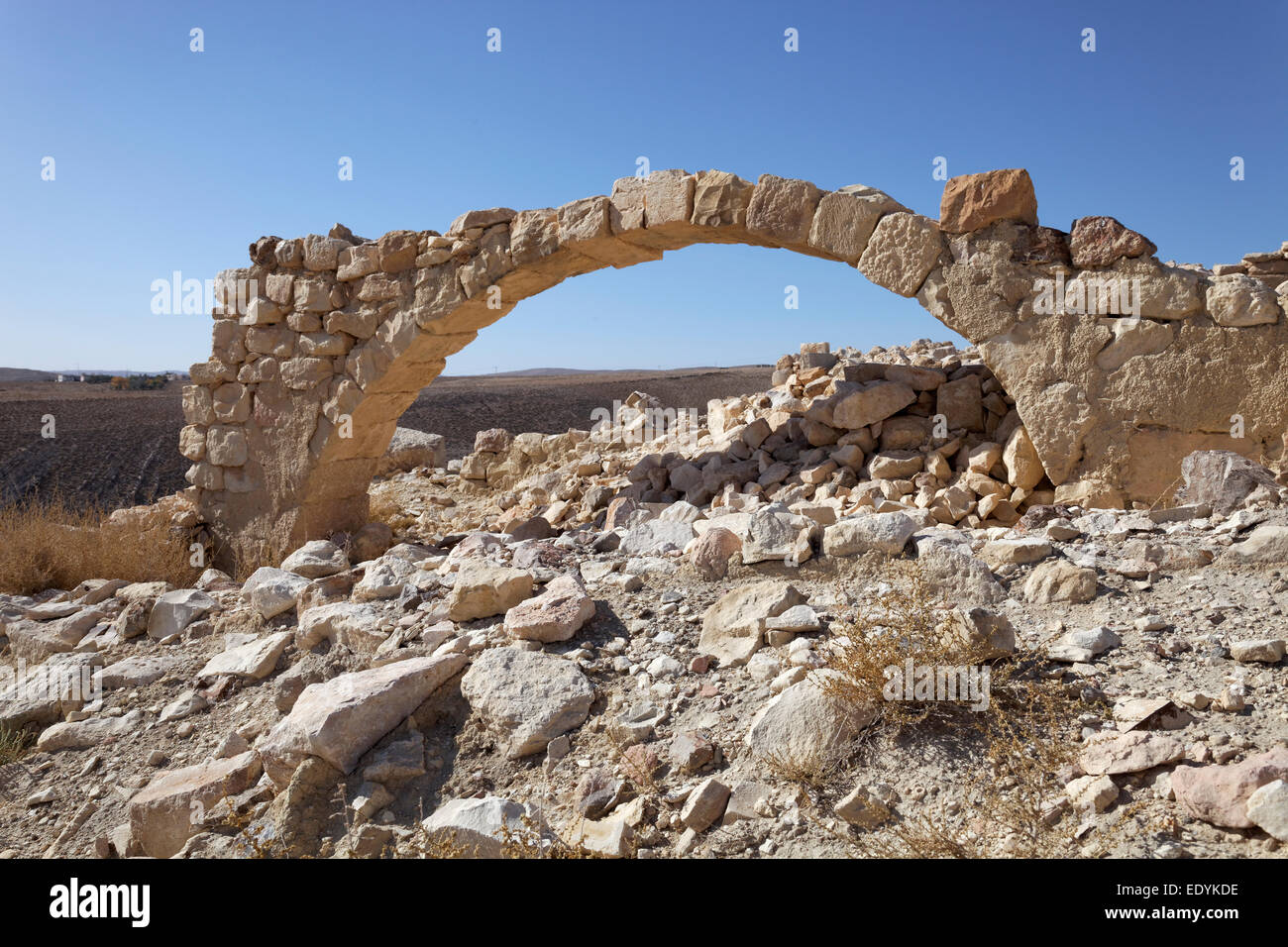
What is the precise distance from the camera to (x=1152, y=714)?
213 centimetres

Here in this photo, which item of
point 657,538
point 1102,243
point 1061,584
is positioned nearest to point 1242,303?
point 1102,243

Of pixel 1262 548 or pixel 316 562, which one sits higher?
pixel 1262 548

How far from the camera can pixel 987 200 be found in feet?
15.4

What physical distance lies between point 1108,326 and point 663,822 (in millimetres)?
3962

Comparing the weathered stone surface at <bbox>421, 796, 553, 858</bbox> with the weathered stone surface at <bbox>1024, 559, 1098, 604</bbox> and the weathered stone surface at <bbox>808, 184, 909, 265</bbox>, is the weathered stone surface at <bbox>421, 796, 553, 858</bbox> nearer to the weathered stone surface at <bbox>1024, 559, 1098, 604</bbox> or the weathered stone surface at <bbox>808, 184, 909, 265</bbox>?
the weathered stone surface at <bbox>1024, 559, 1098, 604</bbox>

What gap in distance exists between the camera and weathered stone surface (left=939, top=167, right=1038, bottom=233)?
466 cm

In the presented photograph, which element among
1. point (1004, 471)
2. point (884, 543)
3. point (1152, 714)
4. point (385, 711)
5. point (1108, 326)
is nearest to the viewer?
point (1152, 714)

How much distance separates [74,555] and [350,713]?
4.40 meters

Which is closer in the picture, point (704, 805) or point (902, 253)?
point (704, 805)

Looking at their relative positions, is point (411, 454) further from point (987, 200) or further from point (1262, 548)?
point (1262, 548)

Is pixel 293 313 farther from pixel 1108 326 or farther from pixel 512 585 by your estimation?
pixel 1108 326

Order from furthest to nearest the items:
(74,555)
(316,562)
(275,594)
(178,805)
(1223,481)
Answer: (74,555)
(316,562)
(275,594)
(1223,481)
(178,805)

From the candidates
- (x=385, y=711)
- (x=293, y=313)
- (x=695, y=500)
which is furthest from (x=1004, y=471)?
(x=293, y=313)

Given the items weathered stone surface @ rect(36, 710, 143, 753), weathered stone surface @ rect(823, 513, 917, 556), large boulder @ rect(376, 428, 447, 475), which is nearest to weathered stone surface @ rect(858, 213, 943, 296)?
weathered stone surface @ rect(823, 513, 917, 556)
